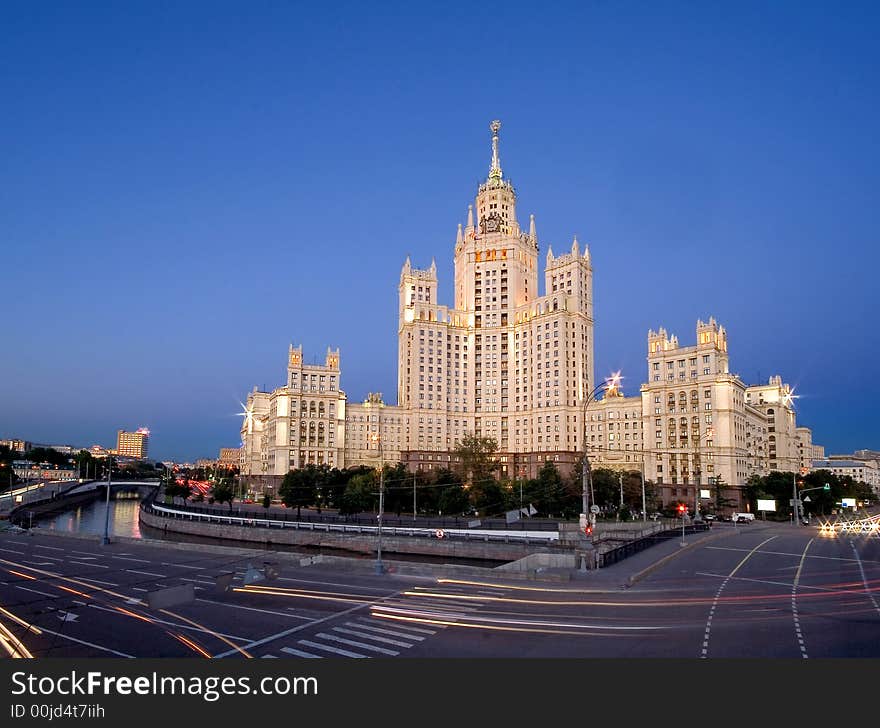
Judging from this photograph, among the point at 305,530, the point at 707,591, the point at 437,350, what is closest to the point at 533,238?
the point at 437,350

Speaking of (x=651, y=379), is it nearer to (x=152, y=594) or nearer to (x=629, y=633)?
(x=629, y=633)

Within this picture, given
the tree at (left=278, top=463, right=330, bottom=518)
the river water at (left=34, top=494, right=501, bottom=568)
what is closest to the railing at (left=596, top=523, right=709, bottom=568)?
the river water at (left=34, top=494, right=501, bottom=568)

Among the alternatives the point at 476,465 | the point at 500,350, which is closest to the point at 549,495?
the point at 476,465

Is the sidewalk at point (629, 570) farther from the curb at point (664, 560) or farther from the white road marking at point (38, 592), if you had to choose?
the white road marking at point (38, 592)

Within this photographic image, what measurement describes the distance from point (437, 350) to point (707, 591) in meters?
143

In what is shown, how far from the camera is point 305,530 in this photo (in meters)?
87.7

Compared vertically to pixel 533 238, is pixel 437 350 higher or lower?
lower

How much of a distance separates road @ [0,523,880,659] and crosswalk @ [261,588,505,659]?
79 mm

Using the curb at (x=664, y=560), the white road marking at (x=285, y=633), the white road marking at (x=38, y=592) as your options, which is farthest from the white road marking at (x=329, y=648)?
the curb at (x=664, y=560)

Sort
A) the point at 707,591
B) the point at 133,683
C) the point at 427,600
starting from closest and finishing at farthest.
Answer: the point at 133,683, the point at 427,600, the point at 707,591

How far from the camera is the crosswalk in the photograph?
23594 mm

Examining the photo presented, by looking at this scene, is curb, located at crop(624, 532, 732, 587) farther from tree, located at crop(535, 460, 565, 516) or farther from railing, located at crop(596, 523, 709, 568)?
tree, located at crop(535, 460, 565, 516)

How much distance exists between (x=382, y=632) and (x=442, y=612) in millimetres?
4645

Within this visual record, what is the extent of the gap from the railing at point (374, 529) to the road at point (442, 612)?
22308mm
